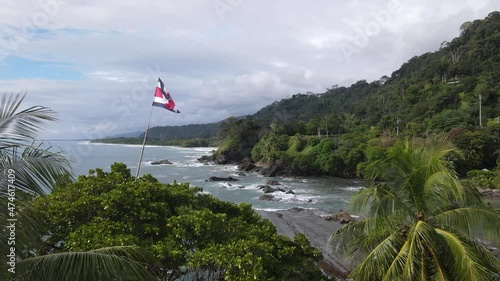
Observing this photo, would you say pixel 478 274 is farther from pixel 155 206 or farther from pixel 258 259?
pixel 155 206

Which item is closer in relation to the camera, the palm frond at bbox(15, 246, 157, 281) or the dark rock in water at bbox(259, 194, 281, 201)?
the palm frond at bbox(15, 246, 157, 281)

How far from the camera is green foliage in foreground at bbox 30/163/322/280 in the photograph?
6629mm

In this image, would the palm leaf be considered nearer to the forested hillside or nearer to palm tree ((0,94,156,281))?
palm tree ((0,94,156,281))

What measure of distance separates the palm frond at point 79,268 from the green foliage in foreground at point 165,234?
1.99 m

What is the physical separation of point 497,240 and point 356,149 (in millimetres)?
48232

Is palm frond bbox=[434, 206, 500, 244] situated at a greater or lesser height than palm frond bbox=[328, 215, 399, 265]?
greater

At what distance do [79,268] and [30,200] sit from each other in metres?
1.00

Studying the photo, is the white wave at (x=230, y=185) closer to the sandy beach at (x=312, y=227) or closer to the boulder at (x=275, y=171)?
the boulder at (x=275, y=171)

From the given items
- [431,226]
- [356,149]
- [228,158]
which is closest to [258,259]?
[431,226]

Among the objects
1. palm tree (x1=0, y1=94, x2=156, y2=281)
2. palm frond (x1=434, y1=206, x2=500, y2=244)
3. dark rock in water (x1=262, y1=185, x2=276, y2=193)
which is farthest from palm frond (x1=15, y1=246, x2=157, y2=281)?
dark rock in water (x1=262, y1=185, x2=276, y2=193)

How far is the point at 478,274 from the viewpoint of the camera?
19.8ft

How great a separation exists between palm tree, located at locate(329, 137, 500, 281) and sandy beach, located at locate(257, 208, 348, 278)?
991cm

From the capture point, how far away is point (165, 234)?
25.6 feet
